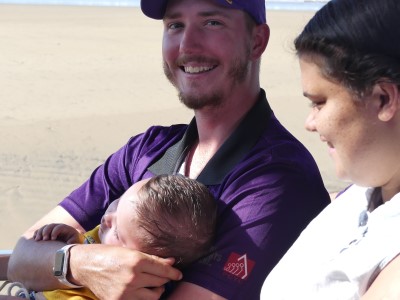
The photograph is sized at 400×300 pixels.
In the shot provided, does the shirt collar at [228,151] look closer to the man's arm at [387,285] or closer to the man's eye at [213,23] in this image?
the man's eye at [213,23]

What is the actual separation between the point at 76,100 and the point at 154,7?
24.2 ft

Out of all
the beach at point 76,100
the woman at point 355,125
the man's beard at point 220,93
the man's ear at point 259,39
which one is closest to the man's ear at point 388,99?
the woman at point 355,125

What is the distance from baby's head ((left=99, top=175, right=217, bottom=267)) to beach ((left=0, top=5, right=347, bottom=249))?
11.9 ft

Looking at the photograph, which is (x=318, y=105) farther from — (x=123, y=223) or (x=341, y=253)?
(x=123, y=223)

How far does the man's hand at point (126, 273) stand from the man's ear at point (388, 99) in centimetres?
93

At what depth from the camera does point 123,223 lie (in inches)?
104

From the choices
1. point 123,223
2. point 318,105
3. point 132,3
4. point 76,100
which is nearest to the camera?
point 318,105

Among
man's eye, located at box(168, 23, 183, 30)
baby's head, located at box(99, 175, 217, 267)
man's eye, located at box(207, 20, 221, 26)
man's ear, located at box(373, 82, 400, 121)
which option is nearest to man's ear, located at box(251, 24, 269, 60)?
man's eye, located at box(207, 20, 221, 26)

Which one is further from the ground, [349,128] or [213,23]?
[213,23]

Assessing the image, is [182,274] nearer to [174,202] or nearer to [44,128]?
[174,202]

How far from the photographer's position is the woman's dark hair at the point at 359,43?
74.1 inches

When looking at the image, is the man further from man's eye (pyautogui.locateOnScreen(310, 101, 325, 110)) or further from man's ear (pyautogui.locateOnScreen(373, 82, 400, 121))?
man's ear (pyautogui.locateOnScreen(373, 82, 400, 121))

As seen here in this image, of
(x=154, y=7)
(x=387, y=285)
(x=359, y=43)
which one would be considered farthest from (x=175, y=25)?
(x=387, y=285)

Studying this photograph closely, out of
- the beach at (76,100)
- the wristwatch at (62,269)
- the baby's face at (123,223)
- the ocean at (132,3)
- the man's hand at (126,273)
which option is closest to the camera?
the man's hand at (126,273)
